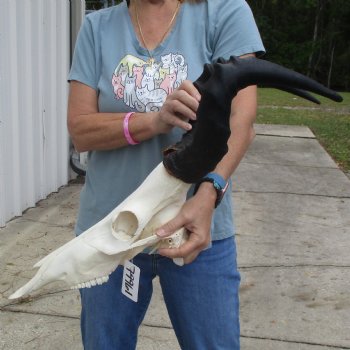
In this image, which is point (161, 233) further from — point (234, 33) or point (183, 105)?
point (234, 33)

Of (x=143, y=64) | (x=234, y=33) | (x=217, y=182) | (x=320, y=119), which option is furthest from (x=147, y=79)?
(x=320, y=119)

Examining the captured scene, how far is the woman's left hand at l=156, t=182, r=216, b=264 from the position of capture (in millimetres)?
1516

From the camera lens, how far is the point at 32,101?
5.20m

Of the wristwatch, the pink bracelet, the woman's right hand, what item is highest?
the woman's right hand

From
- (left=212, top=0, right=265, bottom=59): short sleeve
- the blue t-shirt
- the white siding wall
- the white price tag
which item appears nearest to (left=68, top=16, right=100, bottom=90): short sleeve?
the blue t-shirt

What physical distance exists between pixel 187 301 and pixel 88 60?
0.83 metres

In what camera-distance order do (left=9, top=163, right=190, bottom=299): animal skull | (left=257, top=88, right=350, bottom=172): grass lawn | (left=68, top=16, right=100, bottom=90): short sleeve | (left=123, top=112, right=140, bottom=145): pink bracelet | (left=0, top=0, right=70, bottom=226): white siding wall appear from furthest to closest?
(left=257, top=88, right=350, bottom=172): grass lawn → (left=0, top=0, right=70, bottom=226): white siding wall → (left=68, top=16, right=100, bottom=90): short sleeve → (left=123, top=112, right=140, bottom=145): pink bracelet → (left=9, top=163, right=190, bottom=299): animal skull

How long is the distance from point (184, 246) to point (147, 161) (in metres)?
0.37

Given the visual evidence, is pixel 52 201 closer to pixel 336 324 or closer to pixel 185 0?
pixel 336 324

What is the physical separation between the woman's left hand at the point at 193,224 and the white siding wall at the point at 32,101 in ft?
11.2

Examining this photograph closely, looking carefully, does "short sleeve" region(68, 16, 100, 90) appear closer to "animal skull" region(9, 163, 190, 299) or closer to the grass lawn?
"animal skull" region(9, 163, 190, 299)

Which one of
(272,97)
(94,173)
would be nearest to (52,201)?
(94,173)

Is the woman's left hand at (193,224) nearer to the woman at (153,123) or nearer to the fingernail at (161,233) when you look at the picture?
the fingernail at (161,233)

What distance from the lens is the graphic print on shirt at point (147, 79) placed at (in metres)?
1.75
